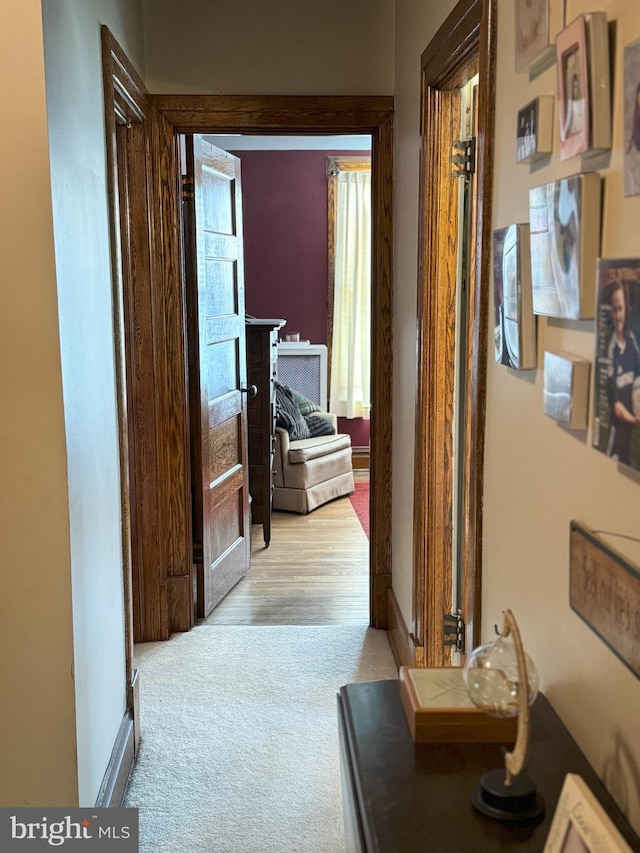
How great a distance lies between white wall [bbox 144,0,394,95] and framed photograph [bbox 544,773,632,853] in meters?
3.05

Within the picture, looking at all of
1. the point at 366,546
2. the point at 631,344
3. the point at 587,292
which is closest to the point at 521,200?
the point at 587,292

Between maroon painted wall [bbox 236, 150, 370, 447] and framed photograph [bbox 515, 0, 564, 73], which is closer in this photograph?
framed photograph [bbox 515, 0, 564, 73]

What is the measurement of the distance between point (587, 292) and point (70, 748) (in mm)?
1546

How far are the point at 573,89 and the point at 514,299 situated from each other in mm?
415

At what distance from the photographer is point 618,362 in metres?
1.10

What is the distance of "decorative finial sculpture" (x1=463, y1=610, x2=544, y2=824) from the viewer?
1109 mm

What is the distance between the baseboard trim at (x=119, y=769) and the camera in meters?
2.22

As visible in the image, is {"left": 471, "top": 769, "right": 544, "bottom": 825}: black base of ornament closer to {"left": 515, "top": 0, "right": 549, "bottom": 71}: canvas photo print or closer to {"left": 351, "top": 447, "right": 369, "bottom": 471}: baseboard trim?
{"left": 515, "top": 0, "right": 549, "bottom": 71}: canvas photo print

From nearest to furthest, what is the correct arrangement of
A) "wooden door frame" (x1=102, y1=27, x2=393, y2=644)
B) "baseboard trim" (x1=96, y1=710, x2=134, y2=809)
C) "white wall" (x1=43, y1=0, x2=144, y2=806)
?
1. "white wall" (x1=43, y1=0, x2=144, y2=806)
2. "baseboard trim" (x1=96, y1=710, x2=134, y2=809)
3. "wooden door frame" (x1=102, y1=27, x2=393, y2=644)

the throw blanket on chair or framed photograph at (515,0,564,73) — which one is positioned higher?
framed photograph at (515,0,564,73)

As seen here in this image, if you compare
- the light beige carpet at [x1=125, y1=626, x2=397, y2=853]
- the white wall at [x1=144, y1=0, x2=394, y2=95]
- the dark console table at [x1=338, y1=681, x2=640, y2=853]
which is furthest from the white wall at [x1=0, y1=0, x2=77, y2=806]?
the white wall at [x1=144, y1=0, x2=394, y2=95]

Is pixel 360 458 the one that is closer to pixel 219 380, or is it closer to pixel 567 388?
pixel 219 380

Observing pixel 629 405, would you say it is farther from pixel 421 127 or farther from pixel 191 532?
pixel 191 532

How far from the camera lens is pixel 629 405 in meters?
1.08
